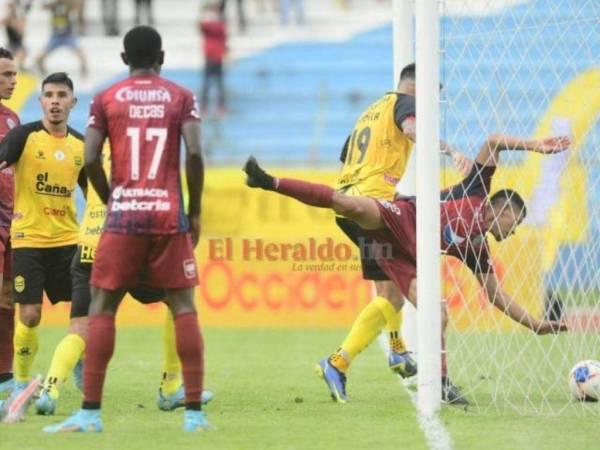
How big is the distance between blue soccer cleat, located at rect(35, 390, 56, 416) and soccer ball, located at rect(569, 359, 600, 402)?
3.28m

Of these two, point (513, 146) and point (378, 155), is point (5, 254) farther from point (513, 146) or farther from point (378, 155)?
point (513, 146)

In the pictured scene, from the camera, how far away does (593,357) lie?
33.8 ft

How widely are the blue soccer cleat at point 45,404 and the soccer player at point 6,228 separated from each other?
1.15 meters

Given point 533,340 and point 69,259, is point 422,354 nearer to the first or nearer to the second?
point 69,259

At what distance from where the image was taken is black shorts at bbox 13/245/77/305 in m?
8.88

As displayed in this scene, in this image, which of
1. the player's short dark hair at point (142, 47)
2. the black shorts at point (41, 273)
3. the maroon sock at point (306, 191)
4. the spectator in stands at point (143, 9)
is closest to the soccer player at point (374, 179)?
the maroon sock at point (306, 191)

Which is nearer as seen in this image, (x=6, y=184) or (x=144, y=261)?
(x=144, y=261)

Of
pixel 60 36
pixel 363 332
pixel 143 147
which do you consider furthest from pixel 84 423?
pixel 60 36

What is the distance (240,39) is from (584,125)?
15.6 metres

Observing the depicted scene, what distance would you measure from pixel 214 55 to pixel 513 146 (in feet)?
49.1

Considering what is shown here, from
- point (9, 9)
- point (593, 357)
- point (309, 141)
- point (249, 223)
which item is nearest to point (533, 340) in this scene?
point (593, 357)

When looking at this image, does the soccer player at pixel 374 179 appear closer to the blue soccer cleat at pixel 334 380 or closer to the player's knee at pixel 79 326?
the blue soccer cleat at pixel 334 380

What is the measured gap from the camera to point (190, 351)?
7.13 meters

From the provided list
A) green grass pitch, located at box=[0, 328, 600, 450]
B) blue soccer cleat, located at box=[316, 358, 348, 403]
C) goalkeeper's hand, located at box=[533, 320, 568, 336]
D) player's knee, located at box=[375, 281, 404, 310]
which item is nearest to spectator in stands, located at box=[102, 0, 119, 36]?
green grass pitch, located at box=[0, 328, 600, 450]
